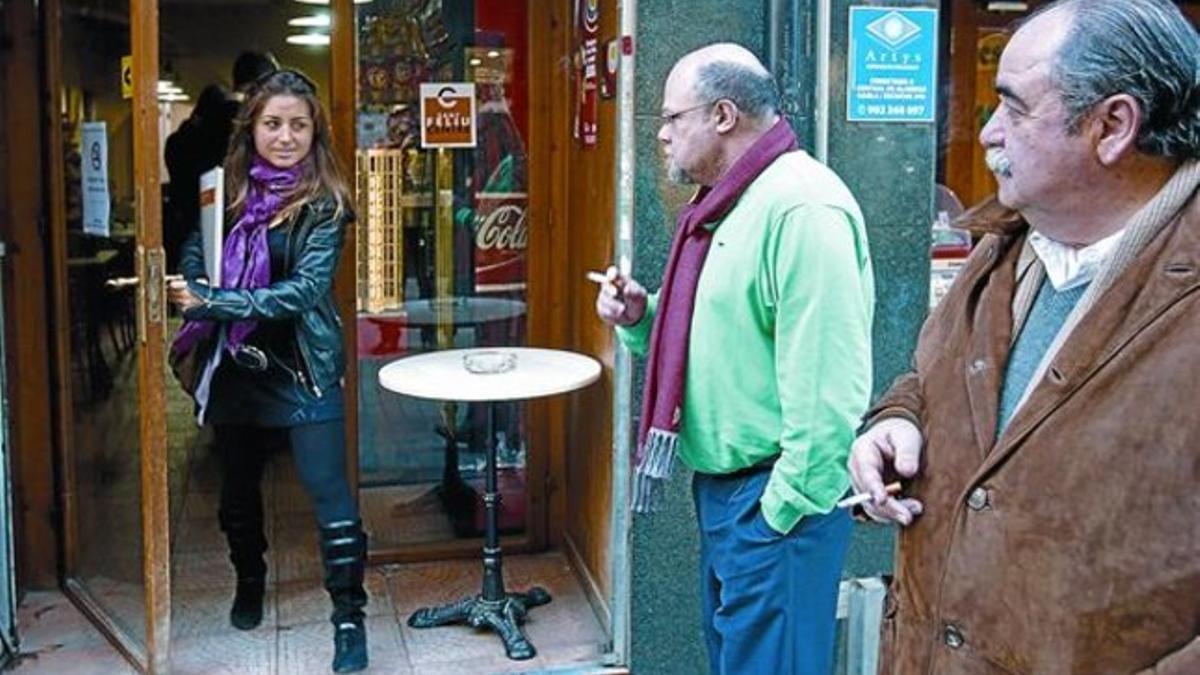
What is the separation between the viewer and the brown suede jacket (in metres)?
1.25

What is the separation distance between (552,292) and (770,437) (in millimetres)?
1980

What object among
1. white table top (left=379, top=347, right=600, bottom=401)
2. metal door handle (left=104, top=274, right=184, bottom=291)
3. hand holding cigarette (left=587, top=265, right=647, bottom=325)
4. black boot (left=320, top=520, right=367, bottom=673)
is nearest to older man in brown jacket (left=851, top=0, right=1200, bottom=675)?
hand holding cigarette (left=587, top=265, right=647, bottom=325)

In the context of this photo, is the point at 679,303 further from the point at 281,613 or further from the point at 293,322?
the point at 281,613

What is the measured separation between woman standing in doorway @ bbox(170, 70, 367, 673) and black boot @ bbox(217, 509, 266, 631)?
35cm

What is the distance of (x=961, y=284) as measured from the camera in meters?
1.60

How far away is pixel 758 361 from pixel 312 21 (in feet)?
8.74

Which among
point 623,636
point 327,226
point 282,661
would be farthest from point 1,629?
point 623,636

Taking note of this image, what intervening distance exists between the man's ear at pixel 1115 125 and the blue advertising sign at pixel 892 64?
204cm

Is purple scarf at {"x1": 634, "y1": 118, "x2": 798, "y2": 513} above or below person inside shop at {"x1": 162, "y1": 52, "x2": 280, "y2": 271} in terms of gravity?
below

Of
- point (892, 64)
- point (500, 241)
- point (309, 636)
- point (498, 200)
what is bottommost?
point (309, 636)

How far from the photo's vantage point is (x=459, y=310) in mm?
4262

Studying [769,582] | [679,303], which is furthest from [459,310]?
[769,582]

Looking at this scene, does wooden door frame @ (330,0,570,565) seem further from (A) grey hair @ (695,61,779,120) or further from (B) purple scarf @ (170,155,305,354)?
(A) grey hair @ (695,61,779,120)

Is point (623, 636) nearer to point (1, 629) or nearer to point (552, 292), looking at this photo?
point (552, 292)
